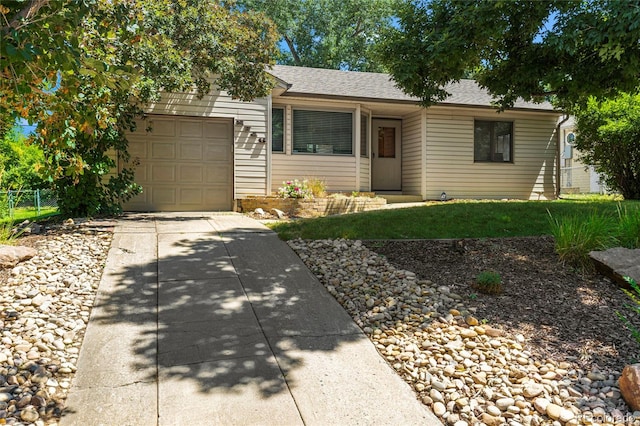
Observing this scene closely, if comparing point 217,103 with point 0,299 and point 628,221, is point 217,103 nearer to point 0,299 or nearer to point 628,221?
point 0,299

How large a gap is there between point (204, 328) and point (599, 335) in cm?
321

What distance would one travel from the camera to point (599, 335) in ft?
12.1

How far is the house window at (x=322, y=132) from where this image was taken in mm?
12781

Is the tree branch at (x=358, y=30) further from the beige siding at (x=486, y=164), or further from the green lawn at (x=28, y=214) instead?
the green lawn at (x=28, y=214)

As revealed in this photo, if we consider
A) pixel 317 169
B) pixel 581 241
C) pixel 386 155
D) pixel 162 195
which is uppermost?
pixel 386 155

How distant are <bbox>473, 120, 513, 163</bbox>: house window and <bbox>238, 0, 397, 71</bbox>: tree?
1279 cm

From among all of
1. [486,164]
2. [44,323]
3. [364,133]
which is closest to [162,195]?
[364,133]

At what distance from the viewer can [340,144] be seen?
1312 cm

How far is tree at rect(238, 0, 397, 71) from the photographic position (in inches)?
1038

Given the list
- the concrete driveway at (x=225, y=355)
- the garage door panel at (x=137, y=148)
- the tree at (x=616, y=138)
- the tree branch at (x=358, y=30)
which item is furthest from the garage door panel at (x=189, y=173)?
the tree branch at (x=358, y=30)

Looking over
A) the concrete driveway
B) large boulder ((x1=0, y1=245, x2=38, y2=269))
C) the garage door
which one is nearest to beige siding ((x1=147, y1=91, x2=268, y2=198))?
the garage door

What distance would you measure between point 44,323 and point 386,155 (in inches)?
499

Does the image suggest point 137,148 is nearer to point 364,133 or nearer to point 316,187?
point 316,187

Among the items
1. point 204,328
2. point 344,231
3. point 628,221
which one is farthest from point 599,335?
point 344,231
